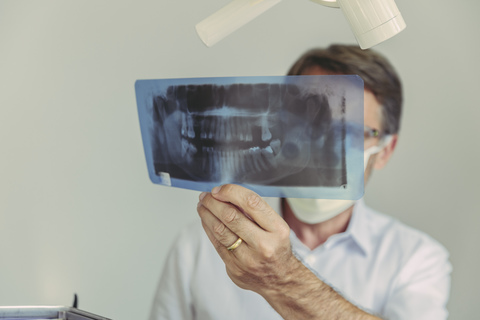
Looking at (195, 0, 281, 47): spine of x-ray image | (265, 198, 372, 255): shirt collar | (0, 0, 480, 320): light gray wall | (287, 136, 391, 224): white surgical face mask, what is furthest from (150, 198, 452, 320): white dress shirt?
(195, 0, 281, 47): spine of x-ray image

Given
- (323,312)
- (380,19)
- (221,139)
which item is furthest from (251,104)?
(323,312)

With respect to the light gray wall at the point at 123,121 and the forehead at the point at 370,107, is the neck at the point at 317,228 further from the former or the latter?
the light gray wall at the point at 123,121

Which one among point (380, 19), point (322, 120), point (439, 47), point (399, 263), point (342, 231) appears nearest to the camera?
point (380, 19)

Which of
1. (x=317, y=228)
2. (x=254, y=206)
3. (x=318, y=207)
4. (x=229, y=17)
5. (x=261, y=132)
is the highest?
(x=229, y=17)

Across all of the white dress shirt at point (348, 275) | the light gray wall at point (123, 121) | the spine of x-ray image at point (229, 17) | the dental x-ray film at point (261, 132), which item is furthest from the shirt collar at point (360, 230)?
the spine of x-ray image at point (229, 17)

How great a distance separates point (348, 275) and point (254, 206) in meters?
0.60

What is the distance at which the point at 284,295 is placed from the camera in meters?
0.94

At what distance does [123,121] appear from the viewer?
178 centimetres

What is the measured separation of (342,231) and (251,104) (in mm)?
665

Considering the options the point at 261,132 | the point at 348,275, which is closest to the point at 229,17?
the point at 261,132

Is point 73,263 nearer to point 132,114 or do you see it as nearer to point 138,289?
point 138,289

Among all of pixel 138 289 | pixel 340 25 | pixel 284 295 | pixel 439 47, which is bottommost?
pixel 138 289

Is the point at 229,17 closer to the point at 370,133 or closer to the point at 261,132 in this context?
the point at 261,132

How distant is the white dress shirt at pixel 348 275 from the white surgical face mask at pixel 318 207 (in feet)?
0.44
